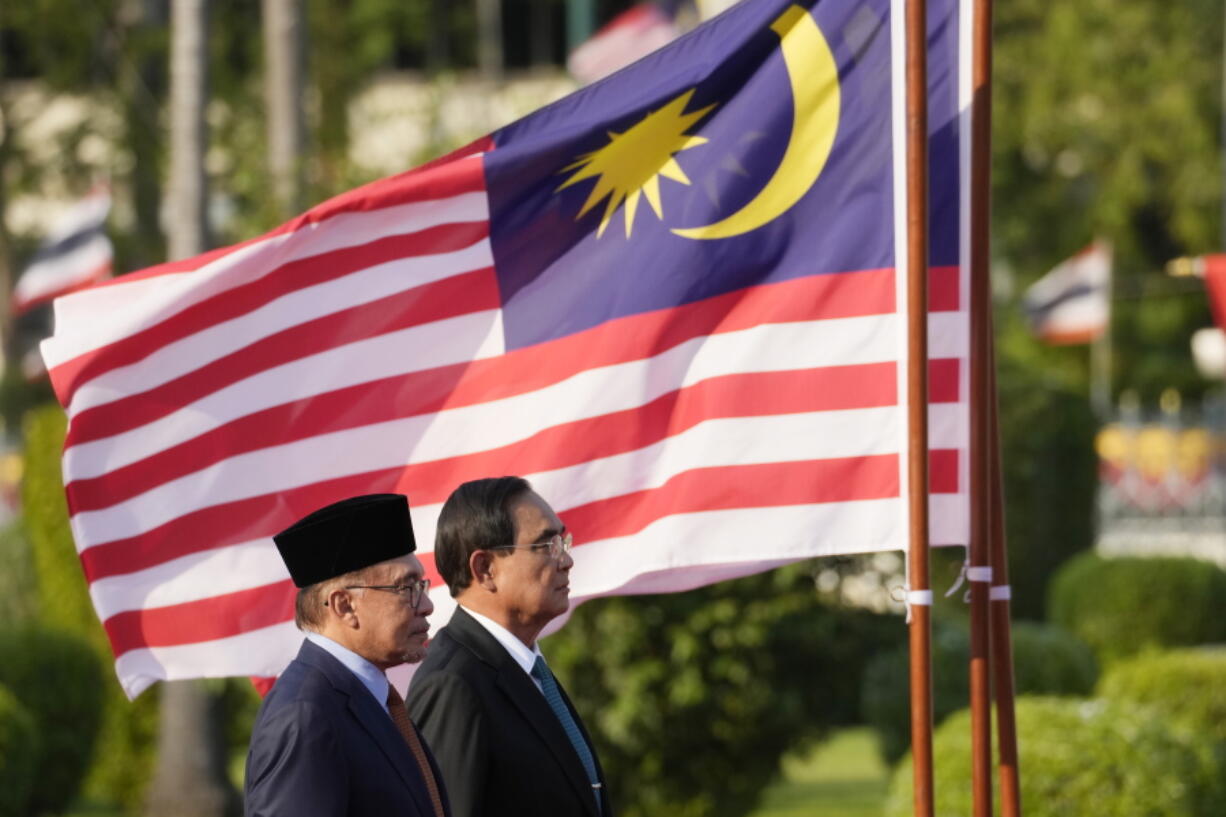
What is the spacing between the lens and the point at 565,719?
424 centimetres

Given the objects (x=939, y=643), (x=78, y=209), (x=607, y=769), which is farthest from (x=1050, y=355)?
(x=607, y=769)

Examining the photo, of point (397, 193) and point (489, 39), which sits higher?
point (489, 39)

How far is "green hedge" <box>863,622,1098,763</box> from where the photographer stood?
40.3 feet

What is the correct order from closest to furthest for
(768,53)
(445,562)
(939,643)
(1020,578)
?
(445,562) → (768,53) → (939,643) → (1020,578)

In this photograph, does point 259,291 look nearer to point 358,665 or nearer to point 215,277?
point 215,277

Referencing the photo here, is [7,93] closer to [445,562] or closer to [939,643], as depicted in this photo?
[939,643]

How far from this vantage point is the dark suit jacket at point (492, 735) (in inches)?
157

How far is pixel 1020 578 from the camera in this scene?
66.6 ft

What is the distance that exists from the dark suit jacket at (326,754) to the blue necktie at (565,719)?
0.61 meters

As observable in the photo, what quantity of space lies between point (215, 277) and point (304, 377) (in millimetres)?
370

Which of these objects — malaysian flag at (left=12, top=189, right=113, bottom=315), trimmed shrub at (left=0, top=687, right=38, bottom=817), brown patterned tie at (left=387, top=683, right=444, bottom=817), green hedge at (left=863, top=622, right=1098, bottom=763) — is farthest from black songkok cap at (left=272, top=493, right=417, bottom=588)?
malaysian flag at (left=12, top=189, right=113, bottom=315)

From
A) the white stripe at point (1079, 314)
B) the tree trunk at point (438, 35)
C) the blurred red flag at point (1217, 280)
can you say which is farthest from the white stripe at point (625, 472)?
the tree trunk at point (438, 35)

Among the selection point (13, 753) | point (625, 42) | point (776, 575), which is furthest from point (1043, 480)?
point (13, 753)

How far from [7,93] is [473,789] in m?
32.3
